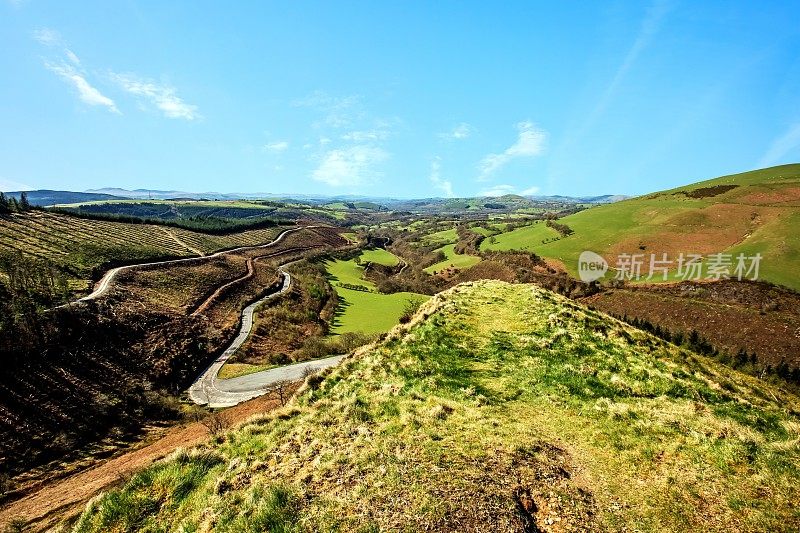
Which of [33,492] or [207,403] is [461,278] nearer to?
[207,403]

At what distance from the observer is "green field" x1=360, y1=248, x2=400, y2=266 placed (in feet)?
398

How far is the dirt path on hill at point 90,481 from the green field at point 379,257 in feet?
298

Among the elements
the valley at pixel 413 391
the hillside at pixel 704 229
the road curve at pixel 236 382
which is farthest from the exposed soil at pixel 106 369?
the hillside at pixel 704 229

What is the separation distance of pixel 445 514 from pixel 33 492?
2643 cm

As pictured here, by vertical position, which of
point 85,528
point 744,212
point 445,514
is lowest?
point 85,528

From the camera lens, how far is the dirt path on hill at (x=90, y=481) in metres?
15.7

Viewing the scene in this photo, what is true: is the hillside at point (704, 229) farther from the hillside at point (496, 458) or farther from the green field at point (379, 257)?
the hillside at point (496, 458)

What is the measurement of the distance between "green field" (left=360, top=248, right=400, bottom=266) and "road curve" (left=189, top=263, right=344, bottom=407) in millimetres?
74610

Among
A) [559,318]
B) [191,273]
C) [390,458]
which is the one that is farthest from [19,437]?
[191,273]

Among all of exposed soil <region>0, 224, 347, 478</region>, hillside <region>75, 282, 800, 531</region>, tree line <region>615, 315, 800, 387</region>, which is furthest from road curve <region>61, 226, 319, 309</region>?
tree line <region>615, 315, 800, 387</region>

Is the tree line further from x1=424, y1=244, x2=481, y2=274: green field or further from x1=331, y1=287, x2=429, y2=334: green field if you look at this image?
x1=424, y1=244, x2=481, y2=274: green field

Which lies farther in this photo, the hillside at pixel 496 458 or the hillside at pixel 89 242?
the hillside at pixel 89 242

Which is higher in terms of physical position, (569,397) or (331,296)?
(569,397)

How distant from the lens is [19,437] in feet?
83.6
